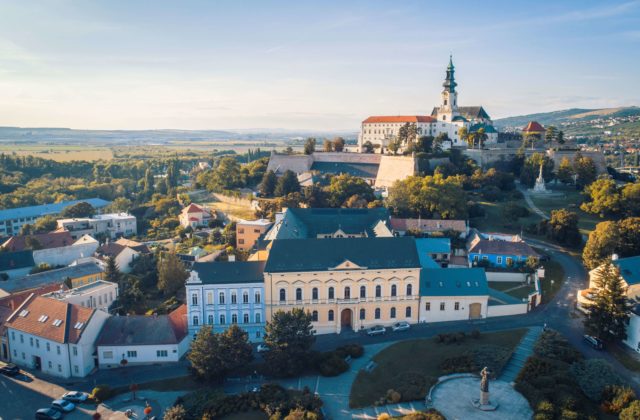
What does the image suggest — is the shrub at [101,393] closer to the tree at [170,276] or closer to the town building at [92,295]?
the town building at [92,295]

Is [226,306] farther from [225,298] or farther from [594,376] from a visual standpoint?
[594,376]

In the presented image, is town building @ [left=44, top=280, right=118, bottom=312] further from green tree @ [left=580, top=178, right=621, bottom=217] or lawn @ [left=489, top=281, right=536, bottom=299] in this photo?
green tree @ [left=580, top=178, right=621, bottom=217]

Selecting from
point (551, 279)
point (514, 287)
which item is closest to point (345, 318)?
point (514, 287)

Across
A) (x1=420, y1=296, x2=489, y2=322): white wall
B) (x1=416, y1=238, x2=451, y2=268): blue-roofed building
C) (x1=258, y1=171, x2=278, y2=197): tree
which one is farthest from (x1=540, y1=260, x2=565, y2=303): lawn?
(x1=258, y1=171, x2=278, y2=197): tree

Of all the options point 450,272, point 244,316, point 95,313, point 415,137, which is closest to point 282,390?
point 244,316

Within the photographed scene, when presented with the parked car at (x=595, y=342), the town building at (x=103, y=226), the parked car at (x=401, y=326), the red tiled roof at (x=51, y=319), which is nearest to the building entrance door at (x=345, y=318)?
the parked car at (x=401, y=326)

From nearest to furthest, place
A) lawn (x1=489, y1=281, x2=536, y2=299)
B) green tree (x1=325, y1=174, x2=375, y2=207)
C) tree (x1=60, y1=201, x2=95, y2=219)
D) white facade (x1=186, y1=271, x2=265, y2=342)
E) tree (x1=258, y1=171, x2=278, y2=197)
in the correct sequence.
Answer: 1. white facade (x1=186, y1=271, x2=265, y2=342)
2. lawn (x1=489, y1=281, x2=536, y2=299)
3. green tree (x1=325, y1=174, x2=375, y2=207)
4. tree (x1=60, y1=201, x2=95, y2=219)
5. tree (x1=258, y1=171, x2=278, y2=197)
